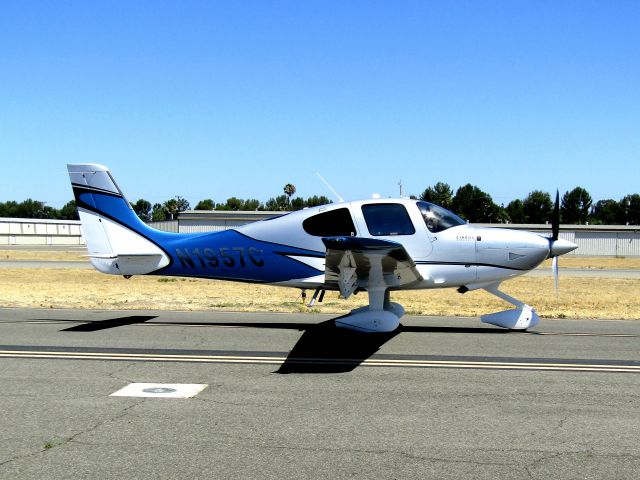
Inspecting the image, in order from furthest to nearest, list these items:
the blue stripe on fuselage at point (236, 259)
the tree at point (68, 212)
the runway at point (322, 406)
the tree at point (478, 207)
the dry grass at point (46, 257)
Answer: the tree at point (68, 212)
the tree at point (478, 207)
the dry grass at point (46, 257)
the blue stripe on fuselage at point (236, 259)
the runway at point (322, 406)

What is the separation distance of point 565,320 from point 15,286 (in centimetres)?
1842

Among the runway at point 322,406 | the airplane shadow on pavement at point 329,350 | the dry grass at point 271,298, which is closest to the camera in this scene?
the runway at point 322,406

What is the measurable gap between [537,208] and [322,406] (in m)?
107

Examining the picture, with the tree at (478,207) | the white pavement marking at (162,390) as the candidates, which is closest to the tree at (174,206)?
the tree at (478,207)

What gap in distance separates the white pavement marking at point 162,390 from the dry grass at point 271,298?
822cm

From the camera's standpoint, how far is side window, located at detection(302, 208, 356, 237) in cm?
1182

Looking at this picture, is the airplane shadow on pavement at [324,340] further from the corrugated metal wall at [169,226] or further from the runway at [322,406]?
the corrugated metal wall at [169,226]

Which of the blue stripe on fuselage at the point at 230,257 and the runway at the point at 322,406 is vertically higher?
the blue stripe on fuselage at the point at 230,257

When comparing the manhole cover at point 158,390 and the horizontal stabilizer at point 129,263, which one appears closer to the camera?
the manhole cover at point 158,390

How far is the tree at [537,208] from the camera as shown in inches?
4161

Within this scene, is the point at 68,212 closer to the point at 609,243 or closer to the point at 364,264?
the point at 609,243

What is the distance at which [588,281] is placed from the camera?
2773 cm

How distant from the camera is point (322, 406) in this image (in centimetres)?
667

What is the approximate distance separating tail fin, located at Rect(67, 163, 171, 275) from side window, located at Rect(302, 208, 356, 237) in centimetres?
311
